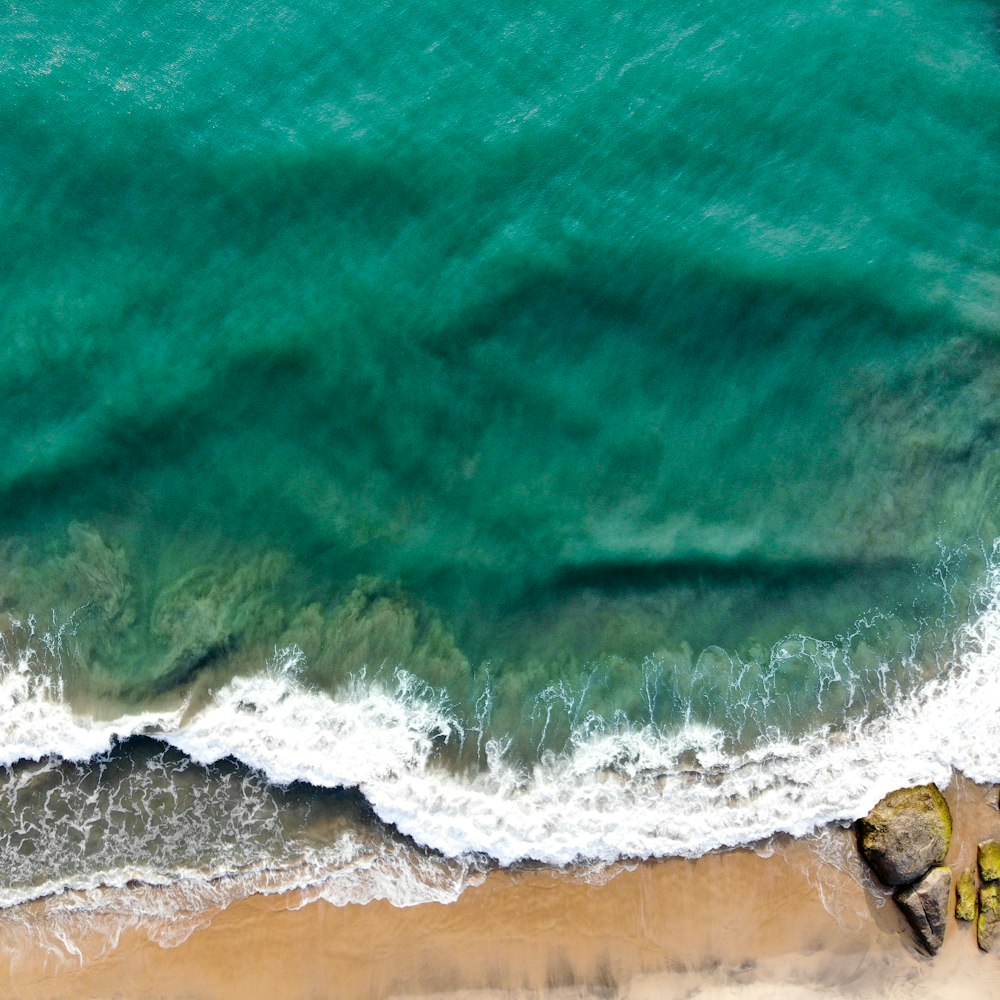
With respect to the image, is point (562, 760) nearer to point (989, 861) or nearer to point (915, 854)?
point (915, 854)

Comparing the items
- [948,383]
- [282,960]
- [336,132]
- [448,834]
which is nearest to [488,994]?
[448,834]

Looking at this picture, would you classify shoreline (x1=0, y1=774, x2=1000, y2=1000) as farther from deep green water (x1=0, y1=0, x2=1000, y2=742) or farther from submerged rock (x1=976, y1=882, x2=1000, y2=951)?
deep green water (x1=0, y1=0, x2=1000, y2=742)

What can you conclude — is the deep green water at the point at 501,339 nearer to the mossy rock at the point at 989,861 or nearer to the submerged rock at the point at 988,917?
the mossy rock at the point at 989,861

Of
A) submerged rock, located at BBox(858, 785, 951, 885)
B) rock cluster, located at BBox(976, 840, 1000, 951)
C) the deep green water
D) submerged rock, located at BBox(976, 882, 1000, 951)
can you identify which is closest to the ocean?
the deep green water

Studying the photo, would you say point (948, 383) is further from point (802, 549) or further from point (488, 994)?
point (488, 994)

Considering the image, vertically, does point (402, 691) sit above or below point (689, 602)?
below

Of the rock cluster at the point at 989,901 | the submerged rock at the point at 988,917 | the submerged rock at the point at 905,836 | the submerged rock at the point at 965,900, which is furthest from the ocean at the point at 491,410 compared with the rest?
the submerged rock at the point at 988,917
